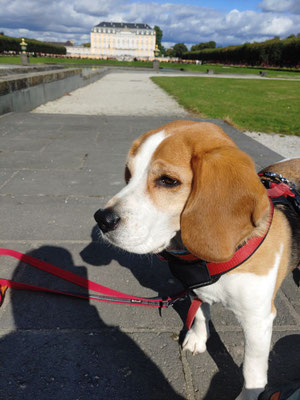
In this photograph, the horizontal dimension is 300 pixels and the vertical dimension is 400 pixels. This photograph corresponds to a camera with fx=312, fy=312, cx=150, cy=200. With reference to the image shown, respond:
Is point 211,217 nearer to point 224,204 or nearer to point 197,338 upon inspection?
point 224,204

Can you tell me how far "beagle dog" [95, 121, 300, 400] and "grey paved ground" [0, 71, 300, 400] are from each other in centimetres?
36

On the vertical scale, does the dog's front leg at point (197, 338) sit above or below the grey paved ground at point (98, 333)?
above

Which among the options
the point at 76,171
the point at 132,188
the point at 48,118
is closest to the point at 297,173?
the point at 132,188

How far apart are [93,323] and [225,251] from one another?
1.34 m

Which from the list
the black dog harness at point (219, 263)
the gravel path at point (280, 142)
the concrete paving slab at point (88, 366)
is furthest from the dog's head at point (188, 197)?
the gravel path at point (280, 142)

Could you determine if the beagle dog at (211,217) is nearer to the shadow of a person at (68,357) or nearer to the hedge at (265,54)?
the shadow of a person at (68,357)

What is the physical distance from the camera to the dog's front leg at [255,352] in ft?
6.36

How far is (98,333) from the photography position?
2.35 meters

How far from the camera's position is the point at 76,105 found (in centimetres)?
1262

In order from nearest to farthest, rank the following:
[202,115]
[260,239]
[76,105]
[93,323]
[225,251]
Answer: [225,251] < [260,239] < [93,323] < [202,115] < [76,105]

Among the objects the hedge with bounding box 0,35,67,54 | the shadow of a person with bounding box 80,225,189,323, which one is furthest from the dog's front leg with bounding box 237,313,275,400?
the hedge with bounding box 0,35,67,54

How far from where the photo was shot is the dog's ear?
5.45ft

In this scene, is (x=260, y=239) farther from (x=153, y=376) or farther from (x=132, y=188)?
(x=153, y=376)

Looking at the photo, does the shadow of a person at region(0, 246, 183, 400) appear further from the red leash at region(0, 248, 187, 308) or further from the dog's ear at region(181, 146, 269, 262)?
the dog's ear at region(181, 146, 269, 262)
